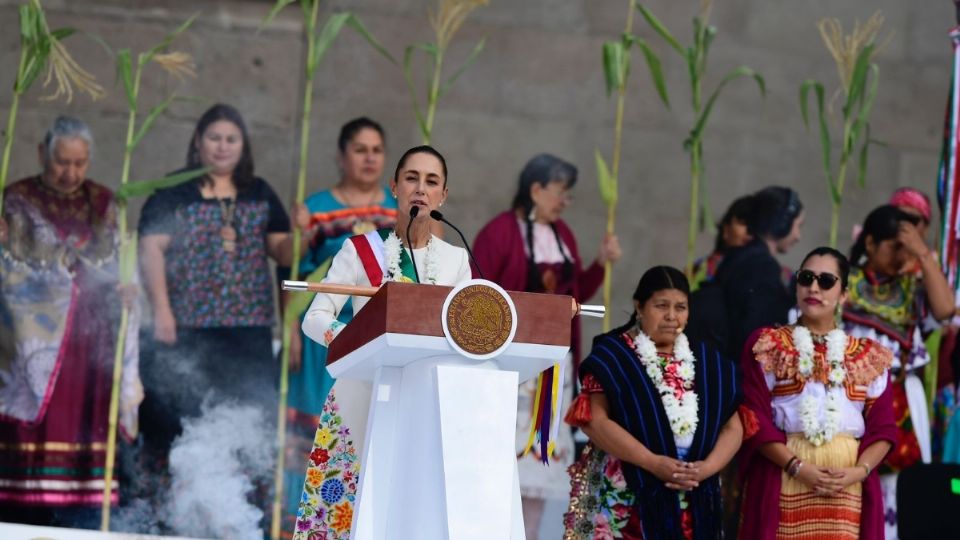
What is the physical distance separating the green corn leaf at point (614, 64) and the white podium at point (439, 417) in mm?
3242

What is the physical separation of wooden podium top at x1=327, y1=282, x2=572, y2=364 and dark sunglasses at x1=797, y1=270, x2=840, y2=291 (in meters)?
1.70

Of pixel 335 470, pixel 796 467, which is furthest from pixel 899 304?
pixel 335 470

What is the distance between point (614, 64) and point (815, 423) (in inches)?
90.3

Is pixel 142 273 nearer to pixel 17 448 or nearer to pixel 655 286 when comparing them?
pixel 17 448

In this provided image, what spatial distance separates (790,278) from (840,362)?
1.84 meters

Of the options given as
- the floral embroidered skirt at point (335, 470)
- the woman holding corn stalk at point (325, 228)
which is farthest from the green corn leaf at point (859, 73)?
the floral embroidered skirt at point (335, 470)

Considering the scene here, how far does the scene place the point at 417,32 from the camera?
7.65 metres

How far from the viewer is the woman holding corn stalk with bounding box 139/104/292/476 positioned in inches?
264

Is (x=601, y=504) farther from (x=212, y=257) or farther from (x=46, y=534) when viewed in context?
(x=212, y=257)

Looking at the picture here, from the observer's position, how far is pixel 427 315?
3428mm

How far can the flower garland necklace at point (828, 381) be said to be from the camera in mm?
4922

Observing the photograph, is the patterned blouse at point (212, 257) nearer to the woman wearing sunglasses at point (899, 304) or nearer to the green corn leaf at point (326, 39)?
the green corn leaf at point (326, 39)

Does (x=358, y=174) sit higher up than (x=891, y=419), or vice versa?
(x=358, y=174)

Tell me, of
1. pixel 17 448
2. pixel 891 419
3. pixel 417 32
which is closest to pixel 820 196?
pixel 417 32
